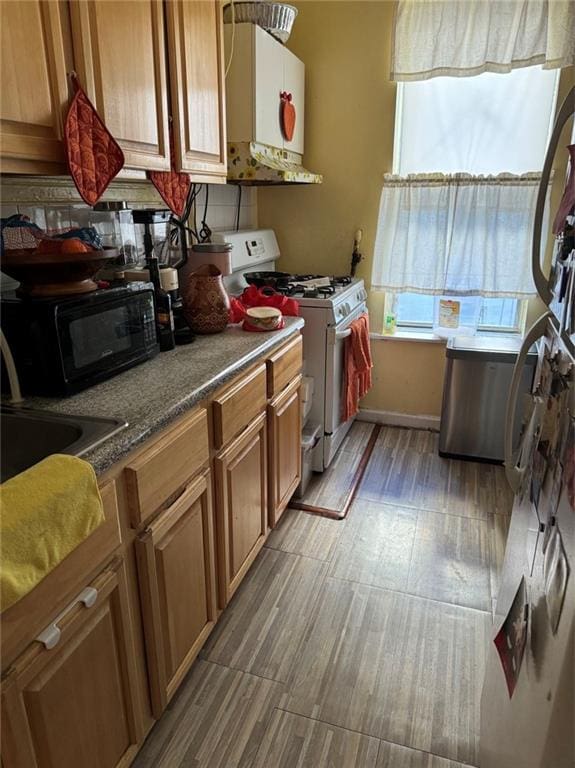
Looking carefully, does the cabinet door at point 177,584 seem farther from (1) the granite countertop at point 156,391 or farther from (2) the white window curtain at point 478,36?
(2) the white window curtain at point 478,36

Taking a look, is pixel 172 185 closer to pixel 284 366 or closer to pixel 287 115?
pixel 284 366

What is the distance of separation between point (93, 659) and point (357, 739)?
828mm

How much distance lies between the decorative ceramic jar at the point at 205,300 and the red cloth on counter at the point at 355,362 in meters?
1.00

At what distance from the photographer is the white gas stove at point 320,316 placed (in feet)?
8.46

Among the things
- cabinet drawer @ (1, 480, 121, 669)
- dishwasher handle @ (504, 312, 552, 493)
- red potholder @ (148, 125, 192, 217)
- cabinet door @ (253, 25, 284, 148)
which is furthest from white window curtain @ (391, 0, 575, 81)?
cabinet drawer @ (1, 480, 121, 669)

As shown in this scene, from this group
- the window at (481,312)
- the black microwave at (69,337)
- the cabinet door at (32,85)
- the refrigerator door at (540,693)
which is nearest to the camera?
the refrigerator door at (540,693)

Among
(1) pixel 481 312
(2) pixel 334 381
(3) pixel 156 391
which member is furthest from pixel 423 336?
(3) pixel 156 391

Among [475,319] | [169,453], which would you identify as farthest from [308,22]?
[169,453]

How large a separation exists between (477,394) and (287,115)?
1.83 m

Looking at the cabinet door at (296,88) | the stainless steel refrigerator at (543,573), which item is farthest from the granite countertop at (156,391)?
the cabinet door at (296,88)

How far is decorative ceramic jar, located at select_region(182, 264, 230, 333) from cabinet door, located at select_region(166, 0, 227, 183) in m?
0.37

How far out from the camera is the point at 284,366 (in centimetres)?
207

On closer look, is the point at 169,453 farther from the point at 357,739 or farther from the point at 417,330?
the point at 417,330

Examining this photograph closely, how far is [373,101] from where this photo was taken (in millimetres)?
2963
